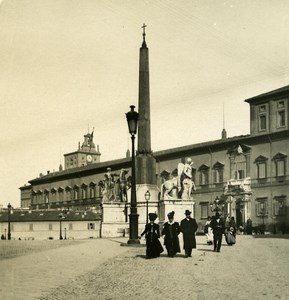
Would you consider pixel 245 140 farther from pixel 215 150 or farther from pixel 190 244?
pixel 190 244

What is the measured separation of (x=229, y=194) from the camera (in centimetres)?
4812

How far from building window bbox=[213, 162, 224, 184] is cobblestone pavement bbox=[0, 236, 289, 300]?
3617cm

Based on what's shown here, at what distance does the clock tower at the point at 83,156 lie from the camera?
128500 millimetres

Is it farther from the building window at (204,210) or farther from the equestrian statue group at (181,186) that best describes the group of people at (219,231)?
the building window at (204,210)

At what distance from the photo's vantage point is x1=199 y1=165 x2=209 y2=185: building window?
5247 centimetres

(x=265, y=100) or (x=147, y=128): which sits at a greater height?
(x=265, y=100)

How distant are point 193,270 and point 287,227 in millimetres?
31912

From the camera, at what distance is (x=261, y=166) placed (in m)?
45.9

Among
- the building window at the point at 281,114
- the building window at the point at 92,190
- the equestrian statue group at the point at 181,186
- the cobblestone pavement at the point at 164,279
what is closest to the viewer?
the cobblestone pavement at the point at 164,279

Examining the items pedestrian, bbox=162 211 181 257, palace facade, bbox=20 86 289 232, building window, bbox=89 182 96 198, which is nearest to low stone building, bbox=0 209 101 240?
palace facade, bbox=20 86 289 232

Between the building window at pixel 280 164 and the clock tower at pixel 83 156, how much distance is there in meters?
84.4

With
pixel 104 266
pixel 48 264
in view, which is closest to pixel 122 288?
pixel 104 266

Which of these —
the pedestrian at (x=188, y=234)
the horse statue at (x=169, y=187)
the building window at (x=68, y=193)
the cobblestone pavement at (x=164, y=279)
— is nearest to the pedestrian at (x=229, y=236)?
the pedestrian at (x=188, y=234)

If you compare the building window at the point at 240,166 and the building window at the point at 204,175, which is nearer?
the building window at the point at 240,166
